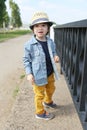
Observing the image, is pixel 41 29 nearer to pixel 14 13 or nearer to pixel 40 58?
pixel 40 58

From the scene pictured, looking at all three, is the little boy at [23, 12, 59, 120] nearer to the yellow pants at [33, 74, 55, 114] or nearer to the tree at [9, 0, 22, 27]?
the yellow pants at [33, 74, 55, 114]

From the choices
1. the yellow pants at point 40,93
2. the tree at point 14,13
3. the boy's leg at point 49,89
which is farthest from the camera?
the tree at point 14,13

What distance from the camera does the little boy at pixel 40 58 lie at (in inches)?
146

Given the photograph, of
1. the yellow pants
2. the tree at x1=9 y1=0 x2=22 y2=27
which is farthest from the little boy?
the tree at x1=9 y1=0 x2=22 y2=27

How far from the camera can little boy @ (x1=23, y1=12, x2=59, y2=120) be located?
3.71 meters

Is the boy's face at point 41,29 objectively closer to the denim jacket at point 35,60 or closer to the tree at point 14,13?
the denim jacket at point 35,60

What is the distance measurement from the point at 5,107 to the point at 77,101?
5.70ft

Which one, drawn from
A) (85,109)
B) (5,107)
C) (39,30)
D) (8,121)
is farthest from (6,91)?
(85,109)

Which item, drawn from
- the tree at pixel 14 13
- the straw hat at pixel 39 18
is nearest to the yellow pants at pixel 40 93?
the straw hat at pixel 39 18

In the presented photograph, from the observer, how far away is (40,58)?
378 centimetres

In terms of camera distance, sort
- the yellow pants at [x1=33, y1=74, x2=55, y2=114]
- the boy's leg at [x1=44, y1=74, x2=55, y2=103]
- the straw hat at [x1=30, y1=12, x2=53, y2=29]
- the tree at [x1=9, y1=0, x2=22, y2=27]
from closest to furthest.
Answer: the straw hat at [x1=30, y1=12, x2=53, y2=29] < the yellow pants at [x1=33, y1=74, x2=55, y2=114] < the boy's leg at [x1=44, y1=74, x2=55, y2=103] < the tree at [x1=9, y1=0, x2=22, y2=27]

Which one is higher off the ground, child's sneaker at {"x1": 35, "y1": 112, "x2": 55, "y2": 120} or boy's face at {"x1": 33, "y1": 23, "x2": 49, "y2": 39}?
boy's face at {"x1": 33, "y1": 23, "x2": 49, "y2": 39}

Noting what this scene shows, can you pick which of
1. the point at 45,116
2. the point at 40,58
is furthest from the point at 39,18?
the point at 45,116

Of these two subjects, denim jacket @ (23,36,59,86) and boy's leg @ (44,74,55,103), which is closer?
denim jacket @ (23,36,59,86)
